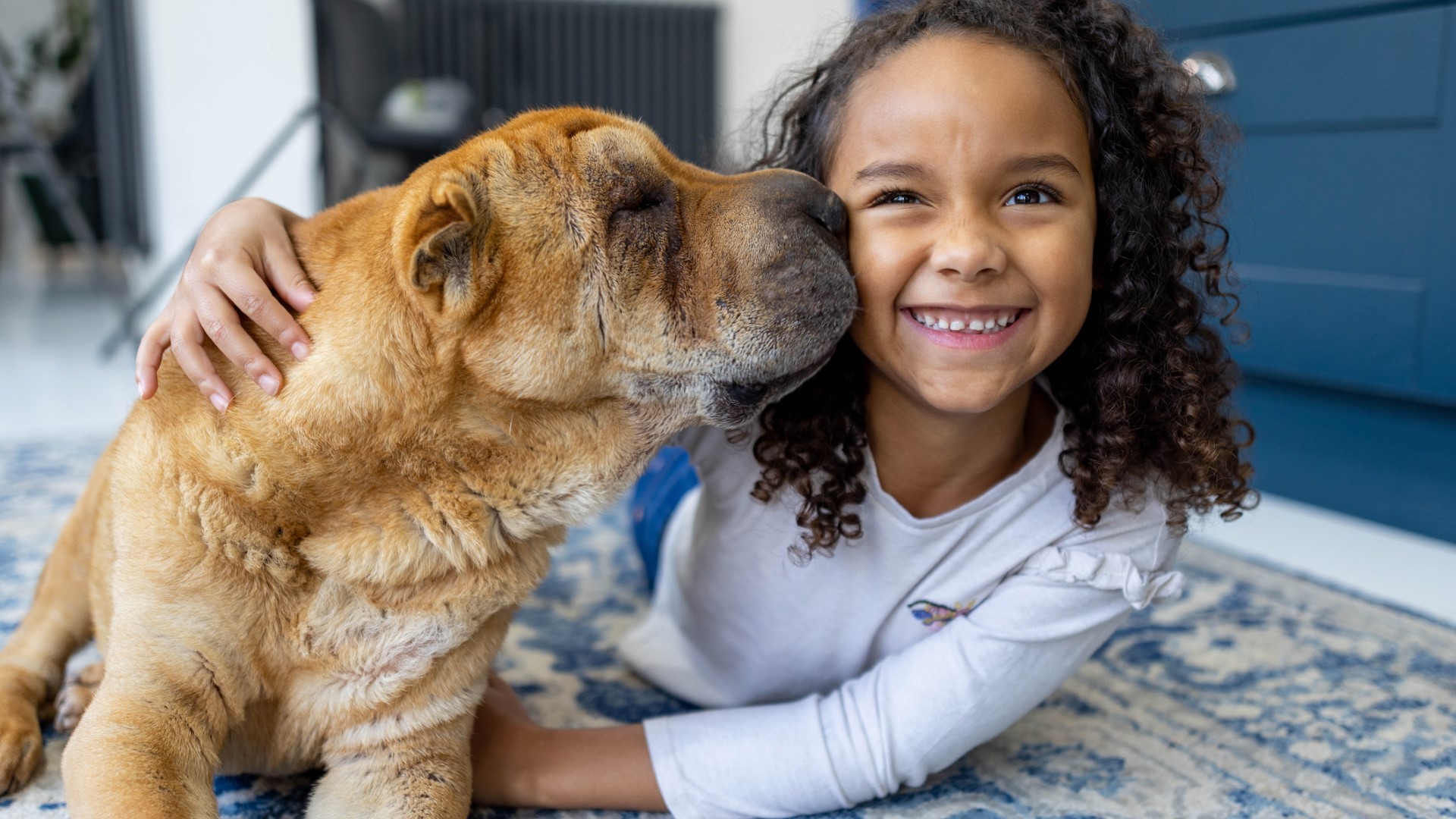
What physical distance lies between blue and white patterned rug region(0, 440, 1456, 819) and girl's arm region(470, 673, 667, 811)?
0.03m

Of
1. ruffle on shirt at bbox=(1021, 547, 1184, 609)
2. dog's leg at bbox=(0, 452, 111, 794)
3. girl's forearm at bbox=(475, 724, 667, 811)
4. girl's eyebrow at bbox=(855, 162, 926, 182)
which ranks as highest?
girl's eyebrow at bbox=(855, 162, 926, 182)

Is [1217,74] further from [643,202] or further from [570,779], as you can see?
[570,779]

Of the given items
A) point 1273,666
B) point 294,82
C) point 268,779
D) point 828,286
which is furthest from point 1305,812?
point 294,82

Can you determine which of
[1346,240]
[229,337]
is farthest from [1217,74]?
[229,337]

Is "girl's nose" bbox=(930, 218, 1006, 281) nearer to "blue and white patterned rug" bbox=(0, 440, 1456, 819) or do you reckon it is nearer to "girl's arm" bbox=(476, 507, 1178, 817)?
"girl's arm" bbox=(476, 507, 1178, 817)

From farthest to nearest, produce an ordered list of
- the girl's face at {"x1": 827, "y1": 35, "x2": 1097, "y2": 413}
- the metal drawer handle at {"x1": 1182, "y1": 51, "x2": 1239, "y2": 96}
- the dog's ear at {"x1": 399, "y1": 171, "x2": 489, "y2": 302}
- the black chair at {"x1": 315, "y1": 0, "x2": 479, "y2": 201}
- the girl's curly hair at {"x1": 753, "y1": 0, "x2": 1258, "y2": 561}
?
the black chair at {"x1": 315, "y1": 0, "x2": 479, "y2": 201} < the metal drawer handle at {"x1": 1182, "y1": 51, "x2": 1239, "y2": 96} < the girl's curly hair at {"x1": 753, "y1": 0, "x2": 1258, "y2": 561} < the girl's face at {"x1": 827, "y1": 35, "x2": 1097, "y2": 413} < the dog's ear at {"x1": 399, "y1": 171, "x2": 489, "y2": 302}

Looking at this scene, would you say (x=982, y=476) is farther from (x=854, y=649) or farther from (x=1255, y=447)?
(x=1255, y=447)

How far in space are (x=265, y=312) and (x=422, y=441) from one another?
0.62 ft

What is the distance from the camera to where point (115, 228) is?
427 cm

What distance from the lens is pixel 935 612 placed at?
131 centimetres

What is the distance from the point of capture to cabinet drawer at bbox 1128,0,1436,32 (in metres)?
2.28

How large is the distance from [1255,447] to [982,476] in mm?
1662

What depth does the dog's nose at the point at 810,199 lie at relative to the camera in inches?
42.2

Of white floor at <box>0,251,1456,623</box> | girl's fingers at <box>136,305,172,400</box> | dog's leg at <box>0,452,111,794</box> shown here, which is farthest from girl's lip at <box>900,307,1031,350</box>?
dog's leg at <box>0,452,111,794</box>
